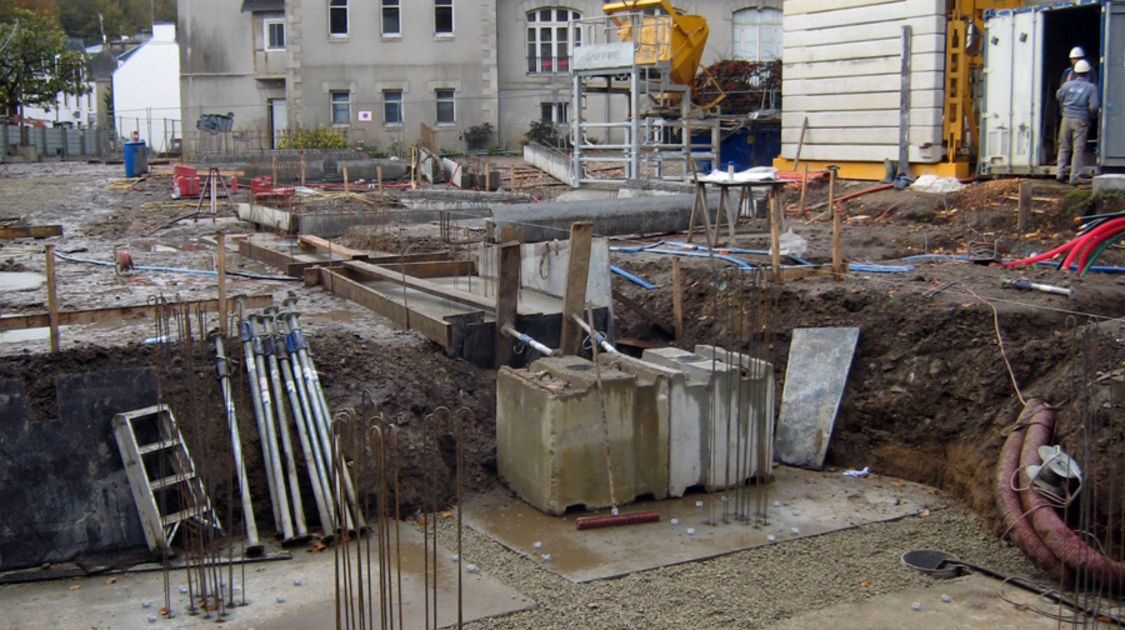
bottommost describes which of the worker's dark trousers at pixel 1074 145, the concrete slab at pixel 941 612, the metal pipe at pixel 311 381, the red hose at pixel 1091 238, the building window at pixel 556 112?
the concrete slab at pixel 941 612

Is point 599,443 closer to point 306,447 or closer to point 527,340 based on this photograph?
point 527,340

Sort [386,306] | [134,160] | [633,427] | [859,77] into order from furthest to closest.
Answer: [134,160] → [859,77] → [386,306] → [633,427]

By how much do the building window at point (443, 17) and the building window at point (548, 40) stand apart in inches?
114

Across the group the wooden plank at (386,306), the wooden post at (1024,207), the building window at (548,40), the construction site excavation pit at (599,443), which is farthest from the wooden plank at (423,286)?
the building window at (548,40)

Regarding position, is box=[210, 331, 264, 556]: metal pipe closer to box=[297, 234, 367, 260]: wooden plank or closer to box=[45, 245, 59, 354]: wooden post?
box=[45, 245, 59, 354]: wooden post

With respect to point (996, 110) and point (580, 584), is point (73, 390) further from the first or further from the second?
point (996, 110)

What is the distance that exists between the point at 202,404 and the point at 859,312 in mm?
6479

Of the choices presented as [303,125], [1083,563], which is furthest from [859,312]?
[303,125]

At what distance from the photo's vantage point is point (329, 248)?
15.7m

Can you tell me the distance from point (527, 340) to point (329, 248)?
5.57m

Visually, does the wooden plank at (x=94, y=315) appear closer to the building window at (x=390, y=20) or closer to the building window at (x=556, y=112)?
the building window at (x=556, y=112)

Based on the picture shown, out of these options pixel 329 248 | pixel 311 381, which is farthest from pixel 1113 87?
pixel 311 381

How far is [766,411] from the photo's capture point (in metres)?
10.3

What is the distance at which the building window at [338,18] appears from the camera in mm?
39812
